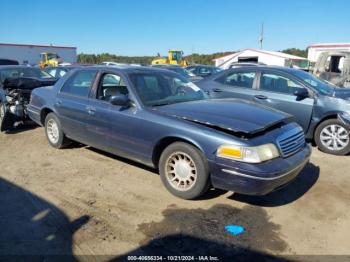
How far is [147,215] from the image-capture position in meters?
3.76

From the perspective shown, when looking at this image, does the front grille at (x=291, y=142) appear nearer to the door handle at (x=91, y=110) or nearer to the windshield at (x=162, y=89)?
the windshield at (x=162, y=89)

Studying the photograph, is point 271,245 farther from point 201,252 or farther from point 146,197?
point 146,197

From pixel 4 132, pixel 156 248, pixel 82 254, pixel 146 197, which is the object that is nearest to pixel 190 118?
pixel 146 197

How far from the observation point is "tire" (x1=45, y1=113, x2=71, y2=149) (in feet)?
19.8

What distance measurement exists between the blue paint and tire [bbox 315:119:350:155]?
360 cm

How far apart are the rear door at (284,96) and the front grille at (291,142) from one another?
7.00 feet

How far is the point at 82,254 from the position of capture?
9.88ft

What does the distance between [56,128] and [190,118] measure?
3142mm

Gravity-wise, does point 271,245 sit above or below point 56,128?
below

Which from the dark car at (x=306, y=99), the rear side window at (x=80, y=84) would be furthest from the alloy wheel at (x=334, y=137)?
the rear side window at (x=80, y=84)

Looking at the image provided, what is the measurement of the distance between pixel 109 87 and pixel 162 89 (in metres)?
0.89

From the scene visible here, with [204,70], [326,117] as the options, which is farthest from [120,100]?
[204,70]

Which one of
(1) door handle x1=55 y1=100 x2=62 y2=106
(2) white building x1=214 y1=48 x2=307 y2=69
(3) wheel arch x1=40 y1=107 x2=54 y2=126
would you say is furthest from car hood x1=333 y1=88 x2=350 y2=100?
(2) white building x1=214 y1=48 x2=307 y2=69

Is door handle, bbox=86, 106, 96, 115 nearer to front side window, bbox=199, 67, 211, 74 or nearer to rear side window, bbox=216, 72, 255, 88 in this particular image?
rear side window, bbox=216, 72, 255, 88
